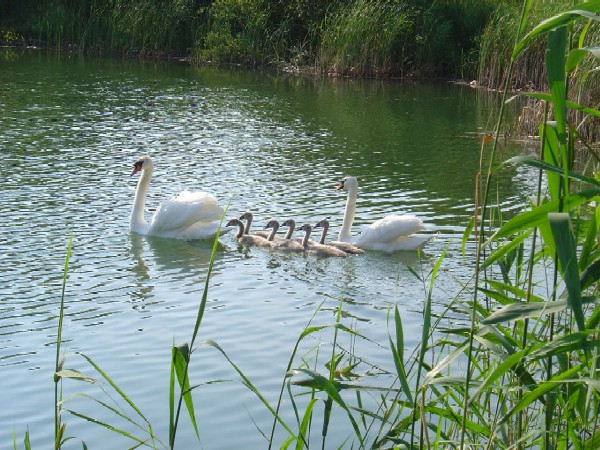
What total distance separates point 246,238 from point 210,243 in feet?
1.67

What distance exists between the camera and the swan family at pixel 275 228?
947 cm

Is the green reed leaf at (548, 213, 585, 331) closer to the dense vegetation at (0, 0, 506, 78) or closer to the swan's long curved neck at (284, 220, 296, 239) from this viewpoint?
the swan's long curved neck at (284, 220, 296, 239)

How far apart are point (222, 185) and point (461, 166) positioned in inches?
148

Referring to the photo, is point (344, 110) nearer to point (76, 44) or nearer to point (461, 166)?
point (461, 166)

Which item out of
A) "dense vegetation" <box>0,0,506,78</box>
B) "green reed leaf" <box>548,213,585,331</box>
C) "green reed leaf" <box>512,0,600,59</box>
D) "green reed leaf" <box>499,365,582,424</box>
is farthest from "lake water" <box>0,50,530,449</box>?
"dense vegetation" <box>0,0,506,78</box>

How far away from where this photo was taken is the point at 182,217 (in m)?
10.1

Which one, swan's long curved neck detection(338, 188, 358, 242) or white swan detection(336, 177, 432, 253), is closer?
white swan detection(336, 177, 432, 253)

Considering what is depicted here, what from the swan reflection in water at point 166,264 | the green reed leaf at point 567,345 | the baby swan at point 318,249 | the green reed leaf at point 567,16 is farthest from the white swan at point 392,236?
the green reed leaf at point 567,16

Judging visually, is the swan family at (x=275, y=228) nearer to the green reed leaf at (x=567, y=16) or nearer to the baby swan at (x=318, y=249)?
the baby swan at (x=318, y=249)

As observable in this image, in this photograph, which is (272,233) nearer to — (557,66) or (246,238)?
(246,238)

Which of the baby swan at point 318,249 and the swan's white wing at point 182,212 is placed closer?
the baby swan at point 318,249

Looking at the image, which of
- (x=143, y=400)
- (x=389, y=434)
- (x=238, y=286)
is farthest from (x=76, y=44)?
(x=389, y=434)

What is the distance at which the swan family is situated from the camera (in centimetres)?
947

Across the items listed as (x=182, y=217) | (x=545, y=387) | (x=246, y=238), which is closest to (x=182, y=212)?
(x=182, y=217)
